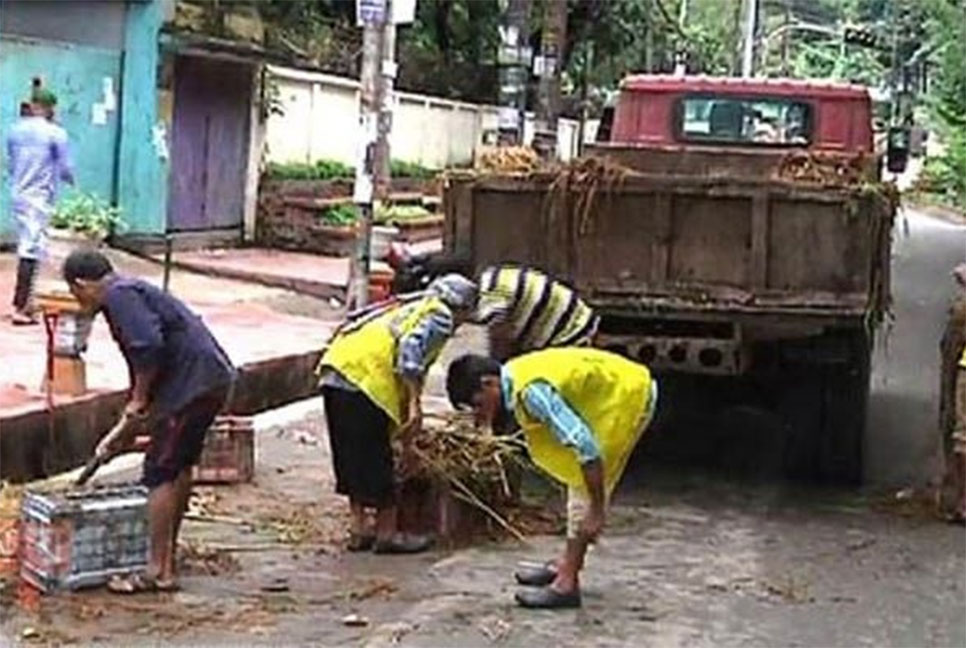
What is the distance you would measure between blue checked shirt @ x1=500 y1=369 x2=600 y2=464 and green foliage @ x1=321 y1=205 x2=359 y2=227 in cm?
1699

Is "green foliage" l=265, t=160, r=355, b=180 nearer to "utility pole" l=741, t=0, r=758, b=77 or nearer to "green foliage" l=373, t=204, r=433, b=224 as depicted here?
"green foliage" l=373, t=204, r=433, b=224

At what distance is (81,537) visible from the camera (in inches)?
293

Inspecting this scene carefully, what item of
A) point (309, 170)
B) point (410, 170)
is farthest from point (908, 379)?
point (410, 170)

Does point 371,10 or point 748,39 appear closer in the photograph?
point 371,10

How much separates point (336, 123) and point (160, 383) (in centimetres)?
2013

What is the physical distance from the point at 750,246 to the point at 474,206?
1404 mm

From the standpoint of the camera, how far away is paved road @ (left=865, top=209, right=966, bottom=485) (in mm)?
11586

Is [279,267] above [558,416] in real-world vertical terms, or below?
below

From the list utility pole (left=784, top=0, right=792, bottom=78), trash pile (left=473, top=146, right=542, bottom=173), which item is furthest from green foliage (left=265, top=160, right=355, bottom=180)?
utility pole (left=784, top=0, right=792, bottom=78)

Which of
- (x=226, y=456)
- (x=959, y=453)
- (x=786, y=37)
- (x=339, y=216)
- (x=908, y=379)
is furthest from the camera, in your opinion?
(x=786, y=37)

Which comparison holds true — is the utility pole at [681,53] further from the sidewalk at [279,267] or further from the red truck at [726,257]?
the red truck at [726,257]

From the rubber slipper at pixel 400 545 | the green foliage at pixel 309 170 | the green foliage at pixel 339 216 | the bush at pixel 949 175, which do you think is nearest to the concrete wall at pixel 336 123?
the green foliage at pixel 309 170

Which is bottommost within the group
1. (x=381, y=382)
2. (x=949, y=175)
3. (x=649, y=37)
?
(x=381, y=382)

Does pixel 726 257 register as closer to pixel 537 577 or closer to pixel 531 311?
pixel 531 311
